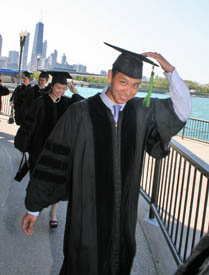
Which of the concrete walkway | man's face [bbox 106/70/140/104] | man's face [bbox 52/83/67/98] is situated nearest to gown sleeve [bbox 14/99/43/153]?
man's face [bbox 52/83/67/98]

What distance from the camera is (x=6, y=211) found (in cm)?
426

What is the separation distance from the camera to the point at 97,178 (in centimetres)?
205

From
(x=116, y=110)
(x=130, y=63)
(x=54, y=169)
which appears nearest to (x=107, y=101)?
(x=116, y=110)

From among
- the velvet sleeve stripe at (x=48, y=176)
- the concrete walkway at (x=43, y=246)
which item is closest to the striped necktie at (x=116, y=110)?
the velvet sleeve stripe at (x=48, y=176)

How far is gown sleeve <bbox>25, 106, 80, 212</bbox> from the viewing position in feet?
6.91

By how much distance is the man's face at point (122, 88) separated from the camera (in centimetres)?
207

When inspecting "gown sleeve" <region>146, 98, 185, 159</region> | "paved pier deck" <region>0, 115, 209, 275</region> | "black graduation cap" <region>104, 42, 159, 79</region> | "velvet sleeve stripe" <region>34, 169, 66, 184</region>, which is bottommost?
"paved pier deck" <region>0, 115, 209, 275</region>

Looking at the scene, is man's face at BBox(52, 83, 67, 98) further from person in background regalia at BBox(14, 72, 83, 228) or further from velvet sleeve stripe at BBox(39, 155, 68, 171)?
velvet sleeve stripe at BBox(39, 155, 68, 171)

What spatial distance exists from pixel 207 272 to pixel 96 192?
1.27 m

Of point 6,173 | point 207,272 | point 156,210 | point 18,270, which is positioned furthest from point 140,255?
point 6,173

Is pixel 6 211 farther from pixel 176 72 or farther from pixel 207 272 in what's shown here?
pixel 207 272

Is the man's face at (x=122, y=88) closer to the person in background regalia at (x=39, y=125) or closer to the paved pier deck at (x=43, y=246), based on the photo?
the paved pier deck at (x=43, y=246)

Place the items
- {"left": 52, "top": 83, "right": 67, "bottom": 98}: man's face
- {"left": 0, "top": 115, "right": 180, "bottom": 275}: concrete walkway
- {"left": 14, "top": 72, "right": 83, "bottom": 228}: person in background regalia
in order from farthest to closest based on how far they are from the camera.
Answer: {"left": 52, "top": 83, "right": 67, "bottom": 98}: man's face, {"left": 14, "top": 72, "right": 83, "bottom": 228}: person in background regalia, {"left": 0, "top": 115, "right": 180, "bottom": 275}: concrete walkway

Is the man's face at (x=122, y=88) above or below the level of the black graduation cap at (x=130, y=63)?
below
